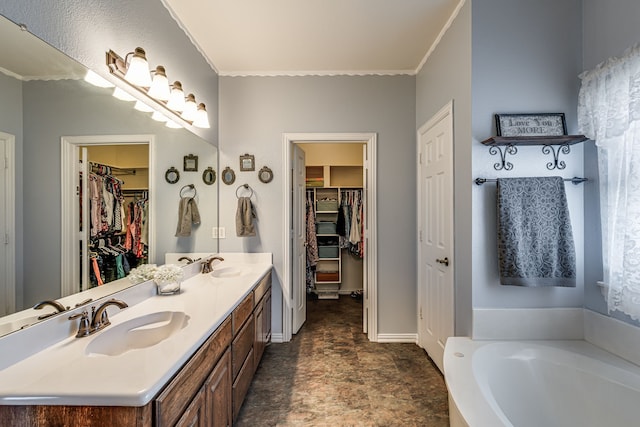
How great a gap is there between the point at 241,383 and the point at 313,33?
99.1 inches

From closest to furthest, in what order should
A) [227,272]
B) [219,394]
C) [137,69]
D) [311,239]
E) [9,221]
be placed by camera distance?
1. [9,221]
2. [219,394]
3. [137,69]
4. [227,272]
5. [311,239]

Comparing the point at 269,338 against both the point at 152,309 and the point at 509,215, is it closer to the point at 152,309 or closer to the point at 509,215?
the point at 152,309

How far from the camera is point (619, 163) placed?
1.42 m

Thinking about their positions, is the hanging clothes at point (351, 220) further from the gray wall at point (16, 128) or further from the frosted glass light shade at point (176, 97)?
the gray wall at point (16, 128)

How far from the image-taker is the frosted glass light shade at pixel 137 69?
1517 millimetres

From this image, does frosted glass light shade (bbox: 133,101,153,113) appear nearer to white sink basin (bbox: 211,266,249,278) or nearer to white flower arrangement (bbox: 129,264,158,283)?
white flower arrangement (bbox: 129,264,158,283)

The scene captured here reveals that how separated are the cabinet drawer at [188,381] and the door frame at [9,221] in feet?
2.16

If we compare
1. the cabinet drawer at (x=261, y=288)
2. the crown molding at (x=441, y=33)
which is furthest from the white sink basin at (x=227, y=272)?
the crown molding at (x=441, y=33)

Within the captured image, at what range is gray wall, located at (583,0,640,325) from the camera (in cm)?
147

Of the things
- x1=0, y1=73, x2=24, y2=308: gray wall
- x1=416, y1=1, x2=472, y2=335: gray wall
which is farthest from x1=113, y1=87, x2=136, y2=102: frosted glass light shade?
x1=416, y1=1, x2=472, y2=335: gray wall

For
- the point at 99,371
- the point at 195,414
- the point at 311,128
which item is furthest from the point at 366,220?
the point at 99,371

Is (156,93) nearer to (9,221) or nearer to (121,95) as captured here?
(121,95)

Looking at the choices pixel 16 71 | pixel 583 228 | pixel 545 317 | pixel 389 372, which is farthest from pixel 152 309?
pixel 583 228

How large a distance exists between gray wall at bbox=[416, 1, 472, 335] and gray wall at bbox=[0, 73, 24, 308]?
213cm
